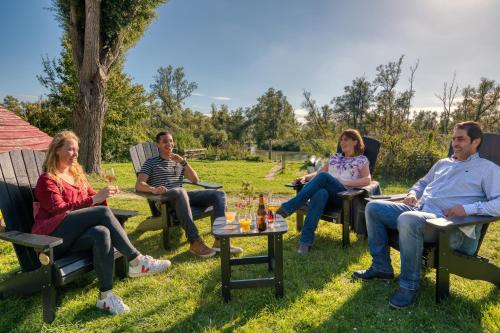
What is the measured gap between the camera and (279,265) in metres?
2.22

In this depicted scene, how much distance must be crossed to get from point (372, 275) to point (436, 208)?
2.26 ft

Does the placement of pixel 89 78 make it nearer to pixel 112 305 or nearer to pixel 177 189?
pixel 177 189

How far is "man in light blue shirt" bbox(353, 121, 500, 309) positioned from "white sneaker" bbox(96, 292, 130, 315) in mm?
1696

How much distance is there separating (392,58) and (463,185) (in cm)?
884

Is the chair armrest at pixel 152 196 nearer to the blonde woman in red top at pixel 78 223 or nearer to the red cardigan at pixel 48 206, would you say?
the blonde woman in red top at pixel 78 223

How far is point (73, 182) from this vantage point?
8.22 feet

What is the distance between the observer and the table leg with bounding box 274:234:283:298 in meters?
2.20

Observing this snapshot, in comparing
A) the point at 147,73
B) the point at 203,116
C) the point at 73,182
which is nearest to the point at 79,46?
the point at 73,182

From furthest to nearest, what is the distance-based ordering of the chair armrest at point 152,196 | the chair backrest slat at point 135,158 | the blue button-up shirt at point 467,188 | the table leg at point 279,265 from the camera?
the chair backrest slat at point 135,158
the chair armrest at point 152,196
the table leg at point 279,265
the blue button-up shirt at point 467,188

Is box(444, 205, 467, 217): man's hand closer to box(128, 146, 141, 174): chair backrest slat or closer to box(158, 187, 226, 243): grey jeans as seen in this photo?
box(158, 187, 226, 243): grey jeans

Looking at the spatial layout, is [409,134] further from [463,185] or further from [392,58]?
[463,185]

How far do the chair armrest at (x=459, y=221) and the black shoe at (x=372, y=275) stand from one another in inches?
24.5

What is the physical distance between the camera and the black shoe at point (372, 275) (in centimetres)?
242

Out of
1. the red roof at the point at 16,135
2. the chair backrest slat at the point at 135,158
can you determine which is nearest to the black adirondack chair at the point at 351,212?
the chair backrest slat at the point at 135,158
